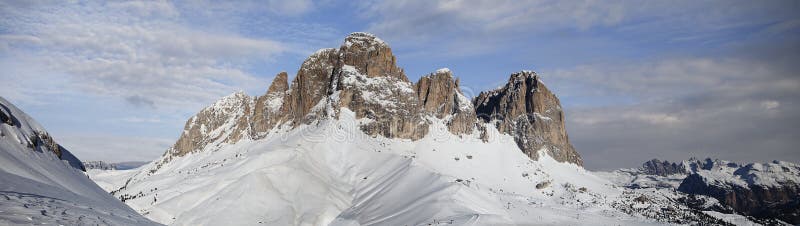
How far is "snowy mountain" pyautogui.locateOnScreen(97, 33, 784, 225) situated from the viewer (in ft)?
277

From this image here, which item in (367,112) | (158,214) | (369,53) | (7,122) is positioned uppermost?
(369,53)

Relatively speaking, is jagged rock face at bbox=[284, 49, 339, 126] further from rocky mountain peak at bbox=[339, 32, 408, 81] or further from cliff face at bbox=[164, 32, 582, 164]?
rocky mountain peak at bbox=[339, 32, 408, 81]

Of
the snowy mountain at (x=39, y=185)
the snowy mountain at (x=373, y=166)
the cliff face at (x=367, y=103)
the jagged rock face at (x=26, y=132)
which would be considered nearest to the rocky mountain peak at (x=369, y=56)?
the cliff face at (x=367, y=103)

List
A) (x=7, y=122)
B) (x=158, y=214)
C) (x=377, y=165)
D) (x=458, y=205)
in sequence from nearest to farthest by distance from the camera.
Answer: (x=7, y=122) < (x=458, y=205) < (x=158, y=214) < (x=377, y=165)

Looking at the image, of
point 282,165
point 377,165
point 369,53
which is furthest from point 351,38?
point 282,165

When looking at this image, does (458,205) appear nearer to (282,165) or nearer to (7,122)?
(282,165)

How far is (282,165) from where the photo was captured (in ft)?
348

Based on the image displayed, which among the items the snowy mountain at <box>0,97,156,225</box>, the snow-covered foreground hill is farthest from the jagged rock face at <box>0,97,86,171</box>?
the snow-covered foreground hill

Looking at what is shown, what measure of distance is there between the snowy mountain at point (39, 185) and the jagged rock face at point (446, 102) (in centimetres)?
13546

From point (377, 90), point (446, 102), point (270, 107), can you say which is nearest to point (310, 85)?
point (270, 107)

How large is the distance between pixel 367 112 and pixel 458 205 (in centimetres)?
8334

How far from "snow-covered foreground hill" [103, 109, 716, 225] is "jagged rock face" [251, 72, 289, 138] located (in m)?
7.38

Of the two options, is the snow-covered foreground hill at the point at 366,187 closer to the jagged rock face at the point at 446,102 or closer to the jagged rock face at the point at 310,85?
the jagged rock face at the point at 446,102

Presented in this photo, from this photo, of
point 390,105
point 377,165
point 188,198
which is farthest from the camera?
point 390,105
